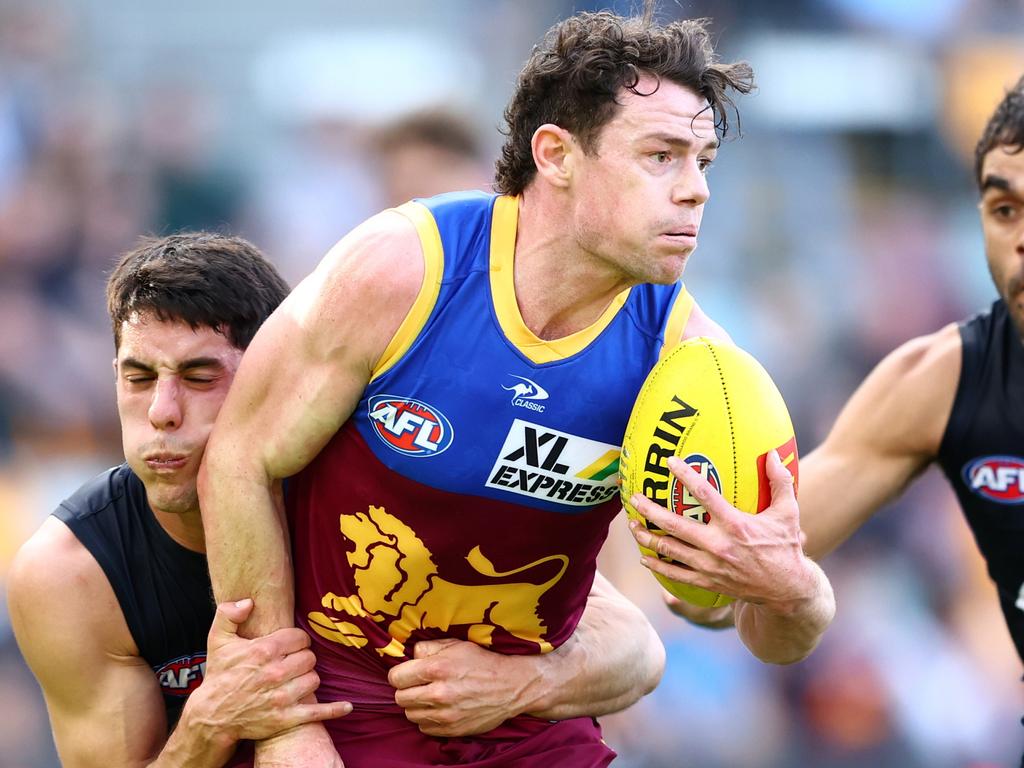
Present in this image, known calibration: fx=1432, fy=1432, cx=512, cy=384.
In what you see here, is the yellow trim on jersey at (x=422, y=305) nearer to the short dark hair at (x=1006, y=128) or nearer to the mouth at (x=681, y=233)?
the mouth at (x=681, y=233)

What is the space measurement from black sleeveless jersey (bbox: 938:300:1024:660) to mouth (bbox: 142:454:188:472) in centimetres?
243

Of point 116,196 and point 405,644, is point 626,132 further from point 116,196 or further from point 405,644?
point 116,196

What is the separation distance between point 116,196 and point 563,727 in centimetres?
560

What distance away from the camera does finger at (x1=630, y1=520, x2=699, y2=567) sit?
3.38 m

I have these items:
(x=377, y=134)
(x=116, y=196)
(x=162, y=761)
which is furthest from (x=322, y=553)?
(x=377, y=134)

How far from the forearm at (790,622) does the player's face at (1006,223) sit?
1.23m

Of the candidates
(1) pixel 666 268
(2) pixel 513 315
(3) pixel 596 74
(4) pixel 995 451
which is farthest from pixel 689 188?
(4) pixel 995 451

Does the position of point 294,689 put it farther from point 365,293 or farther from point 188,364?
point 365,293

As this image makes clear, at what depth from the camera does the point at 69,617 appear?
403cm

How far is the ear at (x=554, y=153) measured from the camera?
12.0 ft

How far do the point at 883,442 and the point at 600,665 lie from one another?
50.1 inches

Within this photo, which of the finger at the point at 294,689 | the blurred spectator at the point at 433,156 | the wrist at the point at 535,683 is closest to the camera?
the finger at the point at 294,689

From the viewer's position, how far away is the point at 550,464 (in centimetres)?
362

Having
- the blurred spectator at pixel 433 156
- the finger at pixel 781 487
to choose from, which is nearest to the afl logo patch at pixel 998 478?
the finger at pixel 781 487
